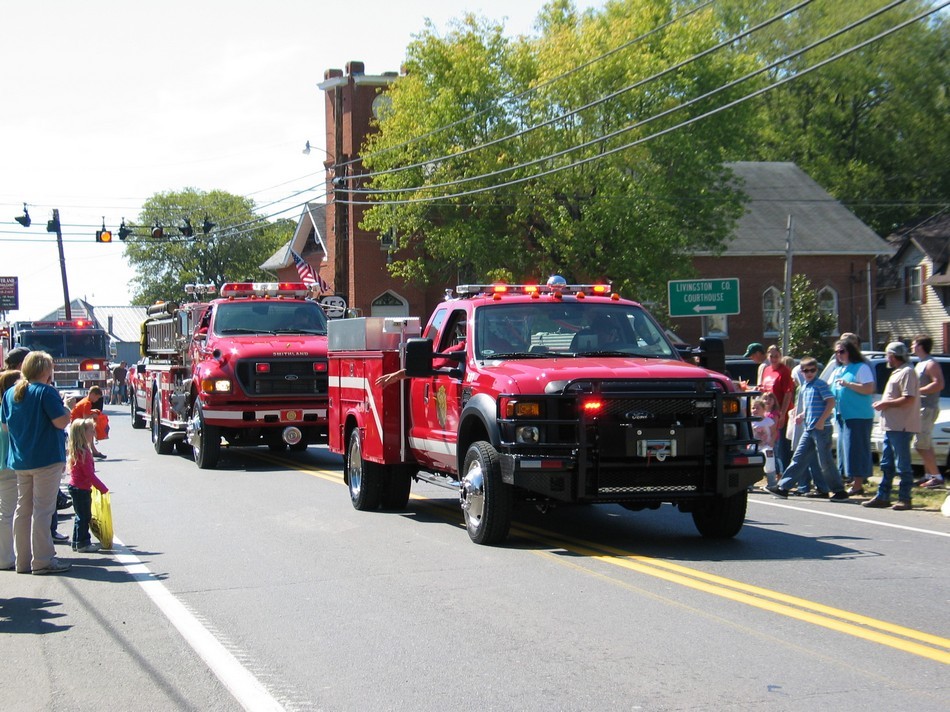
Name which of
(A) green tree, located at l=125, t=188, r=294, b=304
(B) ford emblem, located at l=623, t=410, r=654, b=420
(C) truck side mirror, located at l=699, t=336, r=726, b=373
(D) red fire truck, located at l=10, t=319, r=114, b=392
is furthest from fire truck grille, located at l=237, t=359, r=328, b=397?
(A) green tree, located at l=125, t=188, r=294, b=304

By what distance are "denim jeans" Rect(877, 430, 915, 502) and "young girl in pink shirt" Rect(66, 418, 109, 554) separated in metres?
8.16

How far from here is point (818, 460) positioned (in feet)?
47.3

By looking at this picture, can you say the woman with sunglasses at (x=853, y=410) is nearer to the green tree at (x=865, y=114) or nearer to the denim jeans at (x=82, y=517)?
the denim jeans at (x=82, y=517)

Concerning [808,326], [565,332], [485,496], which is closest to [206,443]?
[565,332]

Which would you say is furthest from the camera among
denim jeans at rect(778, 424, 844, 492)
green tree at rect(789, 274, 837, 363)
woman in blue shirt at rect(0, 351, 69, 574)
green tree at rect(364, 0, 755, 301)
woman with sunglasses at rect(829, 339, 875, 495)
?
green tree at rect(789, 274, 837, 363)

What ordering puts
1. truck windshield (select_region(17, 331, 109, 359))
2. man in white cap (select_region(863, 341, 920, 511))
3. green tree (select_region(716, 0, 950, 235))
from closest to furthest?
man in white cap (select_region(863, 341, 920, 511))
truck windshield (select_region(17, 331, 109, 359))
green tree (select_region(716, 0, 950, 235))

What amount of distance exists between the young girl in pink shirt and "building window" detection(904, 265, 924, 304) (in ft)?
174

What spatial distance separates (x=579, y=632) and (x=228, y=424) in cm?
1220

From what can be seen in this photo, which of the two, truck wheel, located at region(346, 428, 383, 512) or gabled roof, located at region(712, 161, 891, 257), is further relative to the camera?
gabled roof, located at region(712, 161, 891, 257)

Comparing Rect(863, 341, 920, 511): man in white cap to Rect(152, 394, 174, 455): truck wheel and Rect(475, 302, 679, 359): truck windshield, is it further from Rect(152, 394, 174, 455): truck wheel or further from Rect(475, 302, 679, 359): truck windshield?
Rect(152, 394, 174, 455): truck wheel

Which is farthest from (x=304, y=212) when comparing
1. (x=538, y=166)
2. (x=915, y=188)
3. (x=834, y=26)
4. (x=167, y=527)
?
(x=167, y=527)

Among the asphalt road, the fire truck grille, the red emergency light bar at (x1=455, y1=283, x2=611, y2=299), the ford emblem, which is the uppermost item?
the red emergency light bar at (x1=455, y1=283, x2=611, y2=299)

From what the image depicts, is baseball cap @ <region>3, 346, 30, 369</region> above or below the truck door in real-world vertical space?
above

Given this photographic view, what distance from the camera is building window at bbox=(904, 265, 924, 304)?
5794 centimetres
